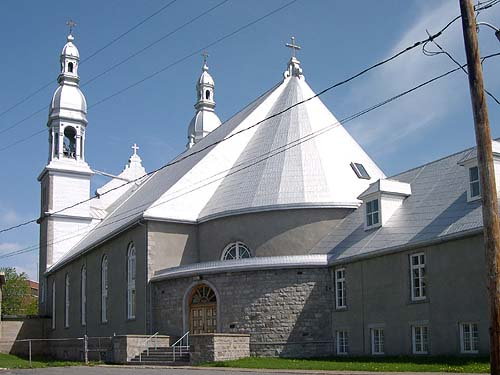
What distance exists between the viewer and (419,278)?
26781 millimetres

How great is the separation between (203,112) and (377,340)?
44684 millimetres

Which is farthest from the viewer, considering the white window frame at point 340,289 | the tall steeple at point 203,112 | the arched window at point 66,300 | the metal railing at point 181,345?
the tall steeple at point 203,112

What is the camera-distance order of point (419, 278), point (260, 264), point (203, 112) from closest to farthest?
point (419, 278), point (260, 264), point (203, 112)

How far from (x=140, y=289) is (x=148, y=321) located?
72.8 inches

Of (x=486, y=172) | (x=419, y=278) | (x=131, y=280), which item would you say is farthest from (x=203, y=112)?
(x=486, y=172)

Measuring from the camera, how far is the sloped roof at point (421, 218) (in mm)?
26156

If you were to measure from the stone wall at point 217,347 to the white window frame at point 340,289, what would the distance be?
3.84 meters

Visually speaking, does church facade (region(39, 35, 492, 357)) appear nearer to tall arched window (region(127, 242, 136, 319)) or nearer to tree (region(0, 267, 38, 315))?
tall arched window (region(127, 242, 136, 319))

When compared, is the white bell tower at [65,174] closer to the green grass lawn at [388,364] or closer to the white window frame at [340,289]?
the white window frame at [340,289]

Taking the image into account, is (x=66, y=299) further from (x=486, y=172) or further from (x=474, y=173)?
(x=486, y=172)

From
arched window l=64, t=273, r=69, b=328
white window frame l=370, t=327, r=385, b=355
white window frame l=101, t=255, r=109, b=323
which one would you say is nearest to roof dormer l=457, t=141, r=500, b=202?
white window frame l=370, t=327, r=385, b=355

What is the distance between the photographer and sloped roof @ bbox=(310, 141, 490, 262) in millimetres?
26156

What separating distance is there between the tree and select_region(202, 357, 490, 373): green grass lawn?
2815 inches

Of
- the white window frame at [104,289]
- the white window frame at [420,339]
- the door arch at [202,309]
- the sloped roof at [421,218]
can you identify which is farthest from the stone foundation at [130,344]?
the white window frame at [420,339]
